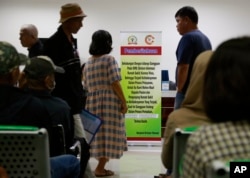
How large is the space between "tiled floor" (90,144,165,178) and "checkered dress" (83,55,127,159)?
0.32 metres

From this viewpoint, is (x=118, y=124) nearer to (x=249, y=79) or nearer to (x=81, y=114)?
(x=81, y=114)

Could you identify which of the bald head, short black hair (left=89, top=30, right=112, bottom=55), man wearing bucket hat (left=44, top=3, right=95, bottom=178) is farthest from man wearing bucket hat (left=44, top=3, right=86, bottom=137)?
short black hair (left=89, top=30, right=112, bottom=55)

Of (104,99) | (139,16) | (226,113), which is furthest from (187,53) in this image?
(139,16)

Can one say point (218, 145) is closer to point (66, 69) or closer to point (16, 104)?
point (16, 104)

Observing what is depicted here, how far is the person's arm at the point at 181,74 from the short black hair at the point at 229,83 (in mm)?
2044

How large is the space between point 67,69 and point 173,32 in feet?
17.1

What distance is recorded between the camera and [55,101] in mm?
2152

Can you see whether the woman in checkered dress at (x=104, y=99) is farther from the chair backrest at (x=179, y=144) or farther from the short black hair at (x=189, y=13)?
the chair backrest at (x=179, y=144)

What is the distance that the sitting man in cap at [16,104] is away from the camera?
5.21 feet

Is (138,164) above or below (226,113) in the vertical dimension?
below

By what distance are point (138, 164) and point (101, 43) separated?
1557 millimetres

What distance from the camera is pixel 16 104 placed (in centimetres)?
160

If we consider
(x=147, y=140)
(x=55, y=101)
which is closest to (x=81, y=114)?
(x=55, y=101)

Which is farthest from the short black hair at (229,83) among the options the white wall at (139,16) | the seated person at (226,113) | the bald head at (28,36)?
the white wall at (139,16)
